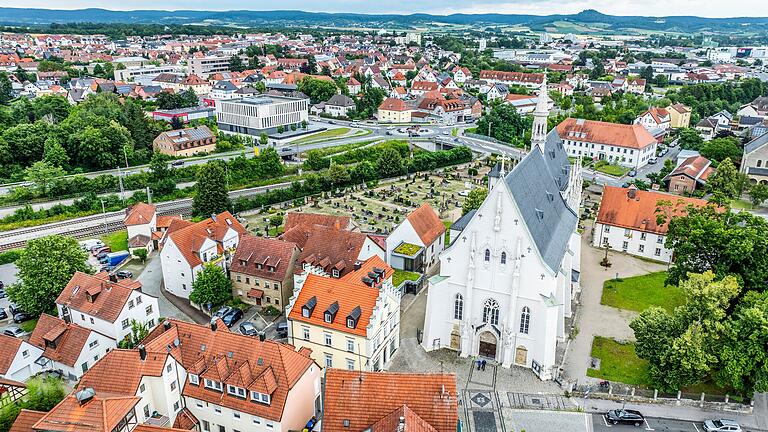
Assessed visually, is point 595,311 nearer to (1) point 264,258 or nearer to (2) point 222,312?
(1) point 264,258

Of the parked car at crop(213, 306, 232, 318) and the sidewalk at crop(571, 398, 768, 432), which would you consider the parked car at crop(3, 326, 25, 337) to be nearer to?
the parked car at crop(213, 306, 232, 318)

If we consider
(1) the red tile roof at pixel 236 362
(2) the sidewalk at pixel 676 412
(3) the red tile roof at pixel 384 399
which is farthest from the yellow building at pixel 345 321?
(2) the sidewalk at pixel 676 412

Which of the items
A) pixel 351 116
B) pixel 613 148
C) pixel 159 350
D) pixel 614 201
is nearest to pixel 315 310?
pixel 159 350

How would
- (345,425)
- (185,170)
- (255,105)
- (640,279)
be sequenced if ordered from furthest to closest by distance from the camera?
(255,105) < (185,170) < (640,279) < (345,425)

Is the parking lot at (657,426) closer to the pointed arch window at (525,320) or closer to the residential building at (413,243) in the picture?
the pointed arch window at (525,320)

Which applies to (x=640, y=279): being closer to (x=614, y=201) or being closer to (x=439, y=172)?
(x=614, y=201)

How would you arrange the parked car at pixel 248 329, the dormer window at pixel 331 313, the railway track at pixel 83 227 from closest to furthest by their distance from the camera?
the dormer window at pixel 331 313
the parked car at pixel 248 329
the railway track at pixel 83 227

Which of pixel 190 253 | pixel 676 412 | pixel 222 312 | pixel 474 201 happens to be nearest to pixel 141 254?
pixel 190 253
